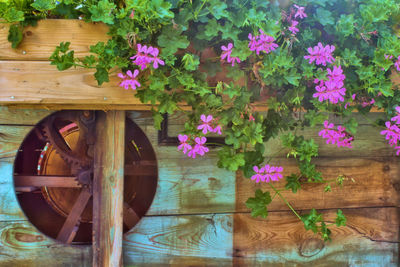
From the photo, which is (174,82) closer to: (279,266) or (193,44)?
(193,44)

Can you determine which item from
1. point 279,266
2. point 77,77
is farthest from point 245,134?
point 279,266

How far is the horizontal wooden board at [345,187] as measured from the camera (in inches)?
79.8

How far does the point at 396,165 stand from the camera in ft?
7.02

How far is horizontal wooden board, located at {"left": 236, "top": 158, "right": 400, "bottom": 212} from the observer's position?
2.03m

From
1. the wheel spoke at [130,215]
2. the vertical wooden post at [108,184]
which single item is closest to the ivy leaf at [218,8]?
the vertical wooden post at [108,184]

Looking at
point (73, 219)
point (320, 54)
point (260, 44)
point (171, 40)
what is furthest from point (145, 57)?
point (73, 219)

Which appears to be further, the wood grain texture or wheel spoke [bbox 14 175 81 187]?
wheel spoke [bbox 14 175 81 187]

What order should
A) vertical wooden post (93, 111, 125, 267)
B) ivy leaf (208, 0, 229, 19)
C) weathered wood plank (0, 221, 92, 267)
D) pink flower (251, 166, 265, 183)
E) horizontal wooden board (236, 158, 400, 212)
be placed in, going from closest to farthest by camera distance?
ivy leaf (208, 0, 229, 19) < pink flower (251, 166, 265, 183) < vertical wooden post (93, 111, 125, 267) < weathered wood plank (0, 221, 92, 267) < horizontal wooden board (236, 158, 400, 212)

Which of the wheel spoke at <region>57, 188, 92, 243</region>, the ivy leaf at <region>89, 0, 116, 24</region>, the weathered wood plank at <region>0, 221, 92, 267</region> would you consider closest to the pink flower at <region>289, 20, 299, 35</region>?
the ivy leaf at <region>89, 0, 116, 24</region>

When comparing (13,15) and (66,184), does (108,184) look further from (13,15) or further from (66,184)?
(13,15)

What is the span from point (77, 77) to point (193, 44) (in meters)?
0.44

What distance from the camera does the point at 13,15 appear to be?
4.18 feet

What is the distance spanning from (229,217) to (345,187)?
26.3 inches

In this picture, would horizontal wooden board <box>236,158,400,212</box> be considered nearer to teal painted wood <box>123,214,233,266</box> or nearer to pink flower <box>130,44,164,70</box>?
teal painted wood <box>123,214,233,266</box>
